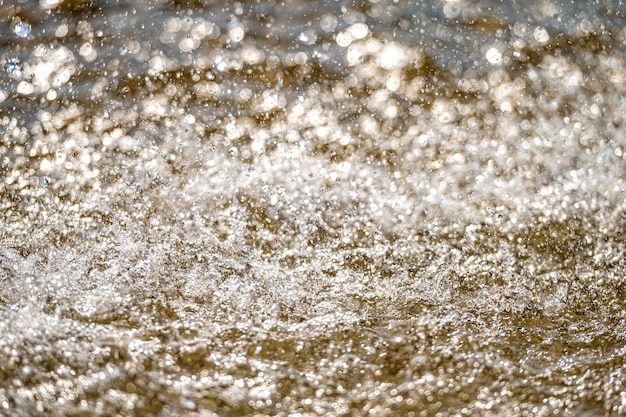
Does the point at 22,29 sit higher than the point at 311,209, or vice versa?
the point at 22,29

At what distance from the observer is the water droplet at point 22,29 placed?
4.35 feet

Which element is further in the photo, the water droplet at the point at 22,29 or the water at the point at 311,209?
the water droplet at the point at 22,29

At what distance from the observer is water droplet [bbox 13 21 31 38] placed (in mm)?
1326

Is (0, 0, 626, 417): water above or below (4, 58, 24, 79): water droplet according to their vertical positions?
below

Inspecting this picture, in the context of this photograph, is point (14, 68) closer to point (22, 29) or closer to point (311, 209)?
point (22, 29)

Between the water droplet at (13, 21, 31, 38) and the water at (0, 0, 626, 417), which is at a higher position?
the water droplet at (13, 21, 31, 38)

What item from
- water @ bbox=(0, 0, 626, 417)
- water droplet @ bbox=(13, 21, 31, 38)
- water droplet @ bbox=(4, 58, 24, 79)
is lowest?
water @ bbox=(0, 0, 626, 417)

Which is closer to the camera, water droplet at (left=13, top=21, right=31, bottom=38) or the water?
the water

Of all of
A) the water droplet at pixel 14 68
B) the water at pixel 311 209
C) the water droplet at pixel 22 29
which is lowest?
the water at pixel 311 209

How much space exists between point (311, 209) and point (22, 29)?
753 millimetres

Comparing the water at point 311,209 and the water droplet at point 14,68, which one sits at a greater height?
the water droplet at point 14,68

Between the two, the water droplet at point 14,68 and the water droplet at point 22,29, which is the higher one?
the water droplet at point 22,29

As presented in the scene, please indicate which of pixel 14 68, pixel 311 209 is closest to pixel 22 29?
pixel 14 68

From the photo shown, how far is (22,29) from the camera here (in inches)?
52.3
